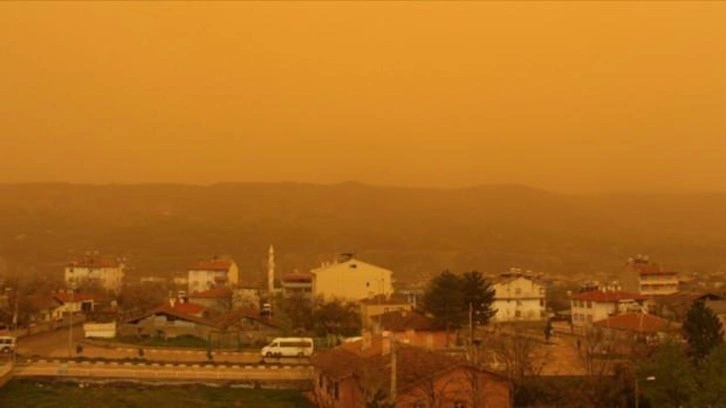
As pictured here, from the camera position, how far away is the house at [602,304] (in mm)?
43000

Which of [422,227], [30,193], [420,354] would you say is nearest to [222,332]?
[420,354]

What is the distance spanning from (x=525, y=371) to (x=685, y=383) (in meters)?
5.50

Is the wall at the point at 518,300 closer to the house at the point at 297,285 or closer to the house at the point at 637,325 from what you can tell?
the house at the point at 637,325

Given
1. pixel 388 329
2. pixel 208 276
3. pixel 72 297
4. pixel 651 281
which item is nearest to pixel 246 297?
pixel 72 297

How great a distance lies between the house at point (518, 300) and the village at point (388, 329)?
7 cm

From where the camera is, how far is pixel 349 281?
4866 cm

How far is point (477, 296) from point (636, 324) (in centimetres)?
621

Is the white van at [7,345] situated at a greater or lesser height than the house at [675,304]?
lesser

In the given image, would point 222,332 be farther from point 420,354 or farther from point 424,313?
point 420,354

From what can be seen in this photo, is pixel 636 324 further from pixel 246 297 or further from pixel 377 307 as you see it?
pixel 246 297

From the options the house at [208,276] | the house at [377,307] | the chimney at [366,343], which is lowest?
the chimney at [366,343]

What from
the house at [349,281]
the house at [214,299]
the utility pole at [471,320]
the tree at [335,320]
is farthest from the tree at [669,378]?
the house at [214,299]

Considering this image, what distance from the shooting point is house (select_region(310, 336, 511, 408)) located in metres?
19.7

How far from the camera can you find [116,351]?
30484 mm
